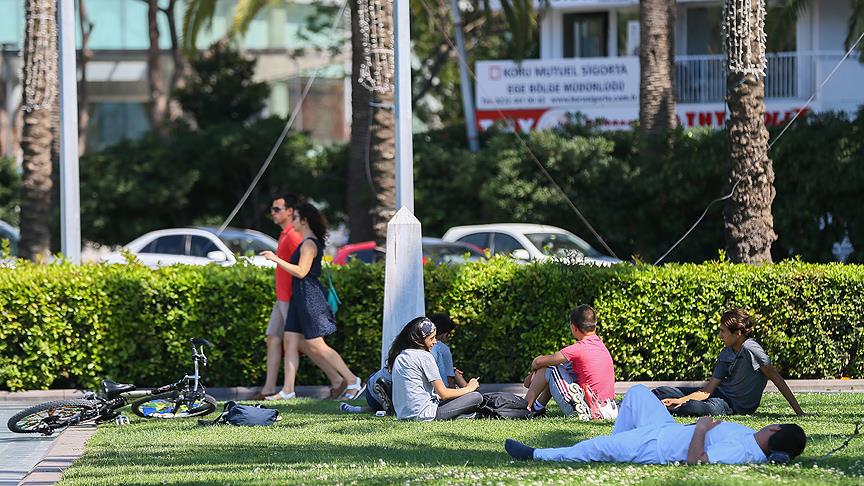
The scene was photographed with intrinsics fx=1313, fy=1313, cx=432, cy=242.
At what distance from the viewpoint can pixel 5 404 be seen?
12734 millimetres

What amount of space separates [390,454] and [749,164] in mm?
7190

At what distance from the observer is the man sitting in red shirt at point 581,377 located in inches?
408

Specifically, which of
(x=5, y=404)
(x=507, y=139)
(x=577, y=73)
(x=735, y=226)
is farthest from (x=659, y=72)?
(x=5, y=404)

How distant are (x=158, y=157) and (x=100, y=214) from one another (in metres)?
1.93

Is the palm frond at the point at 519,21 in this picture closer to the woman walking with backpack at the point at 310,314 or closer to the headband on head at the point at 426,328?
the woman walking with backpack at the point at 310,314

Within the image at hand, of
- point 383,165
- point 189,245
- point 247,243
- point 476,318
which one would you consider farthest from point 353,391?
point 247,243

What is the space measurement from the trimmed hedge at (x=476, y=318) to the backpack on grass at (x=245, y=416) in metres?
2.80

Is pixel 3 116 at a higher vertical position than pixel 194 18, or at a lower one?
lower

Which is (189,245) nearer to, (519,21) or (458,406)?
(519,21)

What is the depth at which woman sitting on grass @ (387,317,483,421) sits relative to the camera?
10.2 m

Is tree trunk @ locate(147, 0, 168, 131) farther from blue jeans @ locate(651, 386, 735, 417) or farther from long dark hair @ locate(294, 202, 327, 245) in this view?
blue jeans @ locate(651, 386, 735, 417)

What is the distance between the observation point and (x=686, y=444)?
7.51 m

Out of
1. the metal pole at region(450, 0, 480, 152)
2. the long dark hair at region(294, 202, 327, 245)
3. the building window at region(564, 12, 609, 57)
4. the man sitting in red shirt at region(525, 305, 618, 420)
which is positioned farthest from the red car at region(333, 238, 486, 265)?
the building window at region(564, 12, 609, 57)

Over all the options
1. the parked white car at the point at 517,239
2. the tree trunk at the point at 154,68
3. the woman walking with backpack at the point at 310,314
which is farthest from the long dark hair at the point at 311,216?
the tree trunk at the point at 154,68
